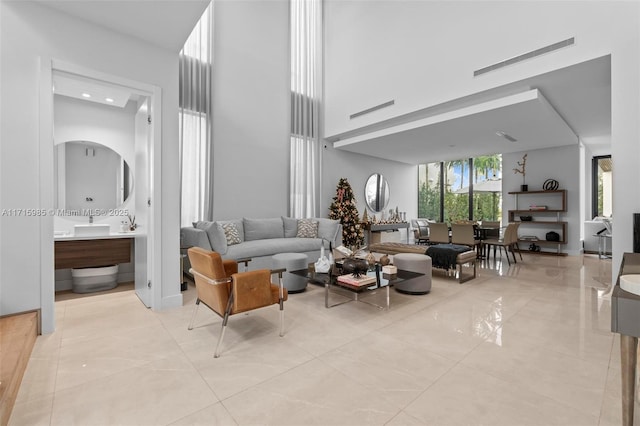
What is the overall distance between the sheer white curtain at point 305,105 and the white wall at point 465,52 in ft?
1.14

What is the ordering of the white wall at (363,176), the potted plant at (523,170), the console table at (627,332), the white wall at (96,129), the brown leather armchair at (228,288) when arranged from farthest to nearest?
the potted plant at (523,170) < the white wall at (363,176) < the white wall at (96,129) < the brown leather armchair at (228,288) < the console table at (627,332)

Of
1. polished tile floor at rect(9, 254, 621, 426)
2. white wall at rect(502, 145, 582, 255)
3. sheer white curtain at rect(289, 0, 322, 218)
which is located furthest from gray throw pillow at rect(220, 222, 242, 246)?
white wall at rect(502, 145, 582, 255)

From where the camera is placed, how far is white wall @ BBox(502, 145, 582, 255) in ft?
25.1

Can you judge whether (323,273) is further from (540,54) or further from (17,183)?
(540,54)

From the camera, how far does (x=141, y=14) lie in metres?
2.92

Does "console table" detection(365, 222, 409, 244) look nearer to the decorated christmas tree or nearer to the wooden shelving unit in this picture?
the decorated christmas tree

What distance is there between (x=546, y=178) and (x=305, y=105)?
6.80 m

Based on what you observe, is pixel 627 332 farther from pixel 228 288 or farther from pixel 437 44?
pixel 437 44

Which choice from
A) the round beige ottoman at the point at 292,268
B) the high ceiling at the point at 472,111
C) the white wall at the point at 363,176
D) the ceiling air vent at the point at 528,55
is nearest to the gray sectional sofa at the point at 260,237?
the round beige ottoman at the point at 292,268

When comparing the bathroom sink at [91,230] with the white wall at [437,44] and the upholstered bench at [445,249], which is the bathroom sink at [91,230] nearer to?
the upholstered bench at [445,249]

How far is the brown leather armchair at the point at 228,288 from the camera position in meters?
2.49

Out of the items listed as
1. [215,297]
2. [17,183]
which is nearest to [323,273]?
[215,297]

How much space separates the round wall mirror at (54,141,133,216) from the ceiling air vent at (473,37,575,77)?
602 cm

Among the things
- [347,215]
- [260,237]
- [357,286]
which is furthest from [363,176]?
[357,286]
